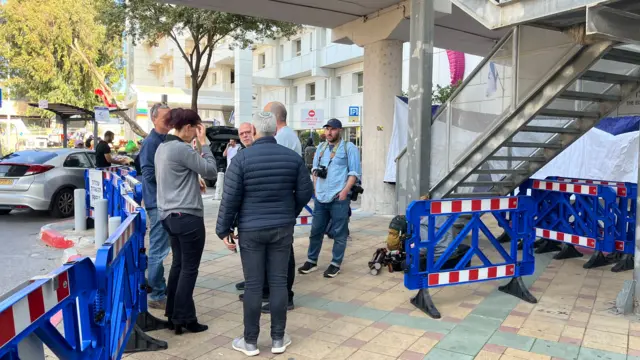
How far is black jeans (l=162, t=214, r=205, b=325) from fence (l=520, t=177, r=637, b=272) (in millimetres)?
4959

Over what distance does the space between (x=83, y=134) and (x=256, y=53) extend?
53.3 ft

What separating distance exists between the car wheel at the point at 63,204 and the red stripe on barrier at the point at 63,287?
906 centimetres

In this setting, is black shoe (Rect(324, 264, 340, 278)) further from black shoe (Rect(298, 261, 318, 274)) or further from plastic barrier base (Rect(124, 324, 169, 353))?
plastic barrier base (Rect(124, 324, 169, 353))

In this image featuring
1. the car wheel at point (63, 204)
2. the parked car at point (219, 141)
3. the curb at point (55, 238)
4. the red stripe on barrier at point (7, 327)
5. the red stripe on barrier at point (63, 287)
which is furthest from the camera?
the parked car at point (219, 141)

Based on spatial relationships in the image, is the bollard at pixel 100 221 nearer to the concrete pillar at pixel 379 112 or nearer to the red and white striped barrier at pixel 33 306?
the red and white striped barrier at pixel 33 306

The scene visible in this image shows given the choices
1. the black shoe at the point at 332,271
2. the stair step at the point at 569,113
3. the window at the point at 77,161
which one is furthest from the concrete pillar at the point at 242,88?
the stair step at the point at 569,113

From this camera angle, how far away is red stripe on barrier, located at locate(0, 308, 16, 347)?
1615mm

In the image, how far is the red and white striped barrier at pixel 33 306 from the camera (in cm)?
164

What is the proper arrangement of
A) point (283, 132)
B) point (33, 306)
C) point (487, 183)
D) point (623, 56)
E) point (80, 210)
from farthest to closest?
point (80, 210) < point (487, 183) < point (623, 56) < point (283, 132) < point (33, 306)

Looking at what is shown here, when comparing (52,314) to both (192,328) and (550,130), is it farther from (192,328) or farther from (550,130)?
(550,130)

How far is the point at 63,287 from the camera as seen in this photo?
6.81 feet

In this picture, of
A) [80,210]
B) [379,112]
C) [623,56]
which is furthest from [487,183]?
[80,210]

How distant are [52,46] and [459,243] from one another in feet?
93.3

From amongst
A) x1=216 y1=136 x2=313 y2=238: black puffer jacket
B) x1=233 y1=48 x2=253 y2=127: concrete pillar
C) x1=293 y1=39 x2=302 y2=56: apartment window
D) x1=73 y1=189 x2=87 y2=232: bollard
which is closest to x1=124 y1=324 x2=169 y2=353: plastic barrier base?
x1=216 y1=136 x2=313 y2=238: black puffer jacket
